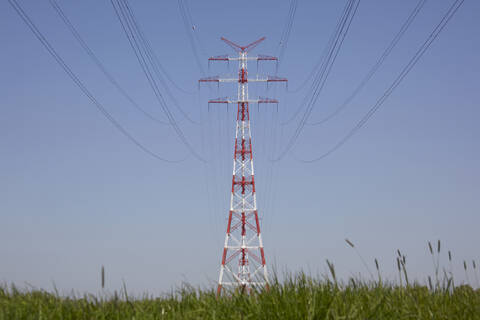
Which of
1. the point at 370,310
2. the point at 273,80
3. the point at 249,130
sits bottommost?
the point at 370,310

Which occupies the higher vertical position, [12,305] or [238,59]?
[238,59]

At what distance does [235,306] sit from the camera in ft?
21.7

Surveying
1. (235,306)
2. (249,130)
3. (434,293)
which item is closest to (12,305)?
(235,306)

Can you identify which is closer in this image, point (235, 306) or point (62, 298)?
point (235, 306)

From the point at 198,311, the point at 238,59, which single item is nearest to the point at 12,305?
the point at 198,311

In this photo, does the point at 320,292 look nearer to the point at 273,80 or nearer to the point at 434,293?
the point at 434,293

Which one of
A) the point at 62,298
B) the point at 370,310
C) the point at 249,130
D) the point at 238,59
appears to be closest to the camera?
the point at 370,310

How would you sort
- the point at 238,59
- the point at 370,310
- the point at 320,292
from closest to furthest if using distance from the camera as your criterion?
the point at 370,310, the point at 320,292, the point at 238,59

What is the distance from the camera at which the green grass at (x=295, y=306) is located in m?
6.05

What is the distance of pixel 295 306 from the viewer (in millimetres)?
5973

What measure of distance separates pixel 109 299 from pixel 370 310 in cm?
394

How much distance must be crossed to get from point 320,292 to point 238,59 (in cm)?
3261

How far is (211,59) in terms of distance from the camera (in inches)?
1512

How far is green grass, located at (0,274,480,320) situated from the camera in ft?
19.9
